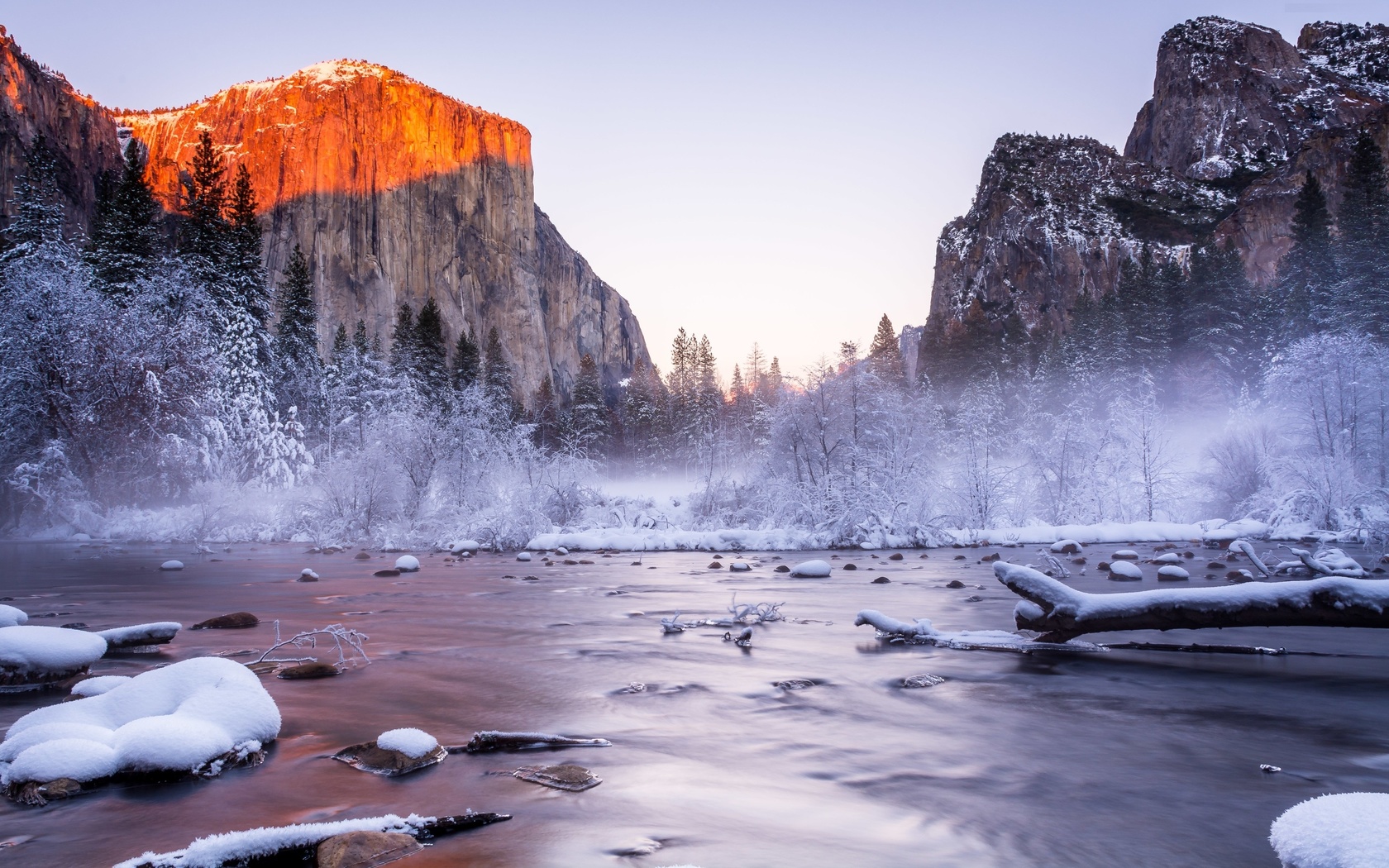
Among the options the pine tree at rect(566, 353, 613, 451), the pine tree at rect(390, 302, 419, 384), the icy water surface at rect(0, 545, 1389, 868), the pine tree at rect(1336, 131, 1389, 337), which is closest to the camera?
the icy water surface at rect(0, 545, 1389, 868)

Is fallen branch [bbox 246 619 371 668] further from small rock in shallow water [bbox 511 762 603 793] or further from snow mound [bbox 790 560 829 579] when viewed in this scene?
snow mound [bbox 790 560 829 579]

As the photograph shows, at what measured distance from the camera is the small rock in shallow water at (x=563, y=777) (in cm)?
343

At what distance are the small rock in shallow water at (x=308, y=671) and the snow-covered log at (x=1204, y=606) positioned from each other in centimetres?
522

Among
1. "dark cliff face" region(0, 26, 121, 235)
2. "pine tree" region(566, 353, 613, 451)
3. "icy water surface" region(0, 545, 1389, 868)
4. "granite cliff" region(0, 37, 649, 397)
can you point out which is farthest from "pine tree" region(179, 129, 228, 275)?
"granite cliff" region(0, 37, 649, 397)

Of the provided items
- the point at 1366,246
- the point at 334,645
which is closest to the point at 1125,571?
the point at 334,645

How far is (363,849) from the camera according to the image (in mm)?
2545

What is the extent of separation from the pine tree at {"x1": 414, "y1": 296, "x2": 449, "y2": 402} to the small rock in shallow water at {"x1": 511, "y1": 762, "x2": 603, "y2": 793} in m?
43.2

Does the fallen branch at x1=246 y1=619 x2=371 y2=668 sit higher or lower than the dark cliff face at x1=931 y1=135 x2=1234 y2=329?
lower

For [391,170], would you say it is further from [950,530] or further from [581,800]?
[581,800]

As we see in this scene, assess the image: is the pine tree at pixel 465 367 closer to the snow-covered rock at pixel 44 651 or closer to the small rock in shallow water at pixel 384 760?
the snow-covered rock at pixel 44 651

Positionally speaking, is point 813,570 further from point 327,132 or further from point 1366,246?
point 327,132

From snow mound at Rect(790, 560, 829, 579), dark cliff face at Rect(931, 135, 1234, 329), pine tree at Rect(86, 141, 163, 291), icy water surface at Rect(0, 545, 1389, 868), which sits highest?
dark cliff face at Rect(931, 135, 1234, 329)

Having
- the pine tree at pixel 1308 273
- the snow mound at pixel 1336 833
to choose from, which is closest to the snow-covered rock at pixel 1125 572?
the snow mound at pixel 1336 833

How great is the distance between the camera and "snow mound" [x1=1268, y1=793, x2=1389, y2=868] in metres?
2.12
